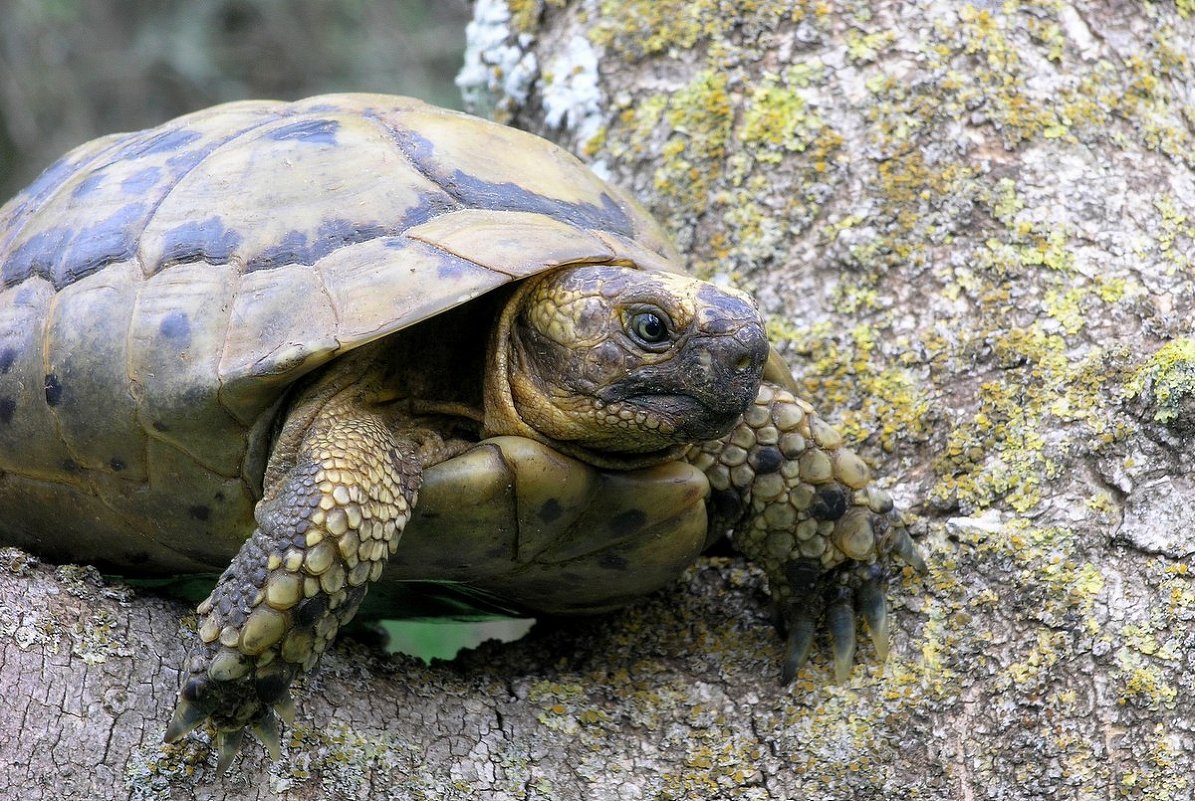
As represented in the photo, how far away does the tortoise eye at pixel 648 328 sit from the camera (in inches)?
100

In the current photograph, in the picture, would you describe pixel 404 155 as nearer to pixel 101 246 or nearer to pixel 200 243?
pixel 200 243

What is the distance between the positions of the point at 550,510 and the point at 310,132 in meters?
1.06

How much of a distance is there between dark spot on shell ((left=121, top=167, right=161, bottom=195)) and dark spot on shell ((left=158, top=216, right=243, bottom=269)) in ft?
0.67

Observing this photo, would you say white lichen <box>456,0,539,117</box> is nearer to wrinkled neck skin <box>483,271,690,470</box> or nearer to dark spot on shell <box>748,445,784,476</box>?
wrinkled neck skin <box>483,271,690,470</box>

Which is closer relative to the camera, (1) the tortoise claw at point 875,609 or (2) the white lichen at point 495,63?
(1) the tortoise claw at point 875,609

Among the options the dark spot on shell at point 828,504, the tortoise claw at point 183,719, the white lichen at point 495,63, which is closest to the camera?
the tortoise claw at point 183,719

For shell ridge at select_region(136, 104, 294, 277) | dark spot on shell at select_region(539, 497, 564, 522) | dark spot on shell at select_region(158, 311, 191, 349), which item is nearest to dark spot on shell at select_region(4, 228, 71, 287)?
shell ridge at select_region(136, 104, 294, 277)

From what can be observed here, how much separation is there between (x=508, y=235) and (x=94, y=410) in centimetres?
97

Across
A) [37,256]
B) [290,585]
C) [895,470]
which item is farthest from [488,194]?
[895,470]

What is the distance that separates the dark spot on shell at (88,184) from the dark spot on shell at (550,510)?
1357 mm

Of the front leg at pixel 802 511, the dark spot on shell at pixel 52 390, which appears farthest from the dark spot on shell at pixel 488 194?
the dark spot on shell at pixel 52 390

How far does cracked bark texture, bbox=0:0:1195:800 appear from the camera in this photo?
249cm

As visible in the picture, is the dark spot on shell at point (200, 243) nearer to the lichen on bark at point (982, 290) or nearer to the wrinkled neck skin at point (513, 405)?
the wrinkled neck skin at point (513, 405)

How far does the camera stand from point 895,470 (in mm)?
3045
